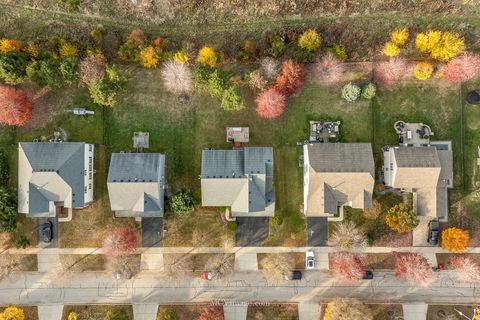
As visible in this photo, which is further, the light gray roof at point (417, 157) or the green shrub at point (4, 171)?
the green shrub at point (4, 171)

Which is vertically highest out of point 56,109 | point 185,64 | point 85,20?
point 85,20

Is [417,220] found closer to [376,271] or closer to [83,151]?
[376,271]

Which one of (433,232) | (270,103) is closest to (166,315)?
(270,103)

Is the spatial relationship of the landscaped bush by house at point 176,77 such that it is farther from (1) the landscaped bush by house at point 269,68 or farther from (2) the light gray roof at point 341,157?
(2) the light gray roof at point 341,157

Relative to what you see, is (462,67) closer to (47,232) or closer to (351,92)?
(351,92)

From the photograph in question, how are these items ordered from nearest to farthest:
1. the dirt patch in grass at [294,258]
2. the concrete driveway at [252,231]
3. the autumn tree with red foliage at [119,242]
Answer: the autumn tree with red foliage at [119,242], the dirt patch in grass at [294,258], the concrete driveway at [252,231]

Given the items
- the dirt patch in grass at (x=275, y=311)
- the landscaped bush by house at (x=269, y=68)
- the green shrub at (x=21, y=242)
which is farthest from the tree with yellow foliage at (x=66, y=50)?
the dirt patch in grass at (x=275, y=311)

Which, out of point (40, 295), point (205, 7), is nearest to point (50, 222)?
point (40, 295)
